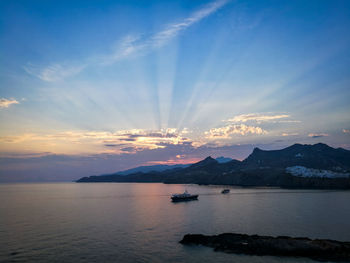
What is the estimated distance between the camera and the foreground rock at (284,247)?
3675cm

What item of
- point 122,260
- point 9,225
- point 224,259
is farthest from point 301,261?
point 9,225

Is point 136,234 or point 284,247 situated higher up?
point 136,234

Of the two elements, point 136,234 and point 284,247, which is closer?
point 284,247

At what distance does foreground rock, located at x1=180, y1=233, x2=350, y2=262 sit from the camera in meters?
36.8

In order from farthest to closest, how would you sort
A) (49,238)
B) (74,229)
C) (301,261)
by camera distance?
(74,229) < (49,238) < (301,261)

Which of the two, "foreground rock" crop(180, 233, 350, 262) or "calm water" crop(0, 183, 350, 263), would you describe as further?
"calm water" crop(0, 183, 350, 263)

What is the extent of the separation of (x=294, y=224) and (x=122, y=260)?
43307mm

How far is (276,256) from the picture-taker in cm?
3734

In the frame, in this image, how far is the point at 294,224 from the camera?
59.6 metres

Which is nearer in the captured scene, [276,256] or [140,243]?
[276,256]

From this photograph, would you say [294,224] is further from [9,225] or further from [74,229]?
[9,225]

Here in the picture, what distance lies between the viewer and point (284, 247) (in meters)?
38.9

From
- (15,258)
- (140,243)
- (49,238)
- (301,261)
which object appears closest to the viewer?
(301,261)

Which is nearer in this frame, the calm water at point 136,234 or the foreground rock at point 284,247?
the foreground rock at point 284,247
